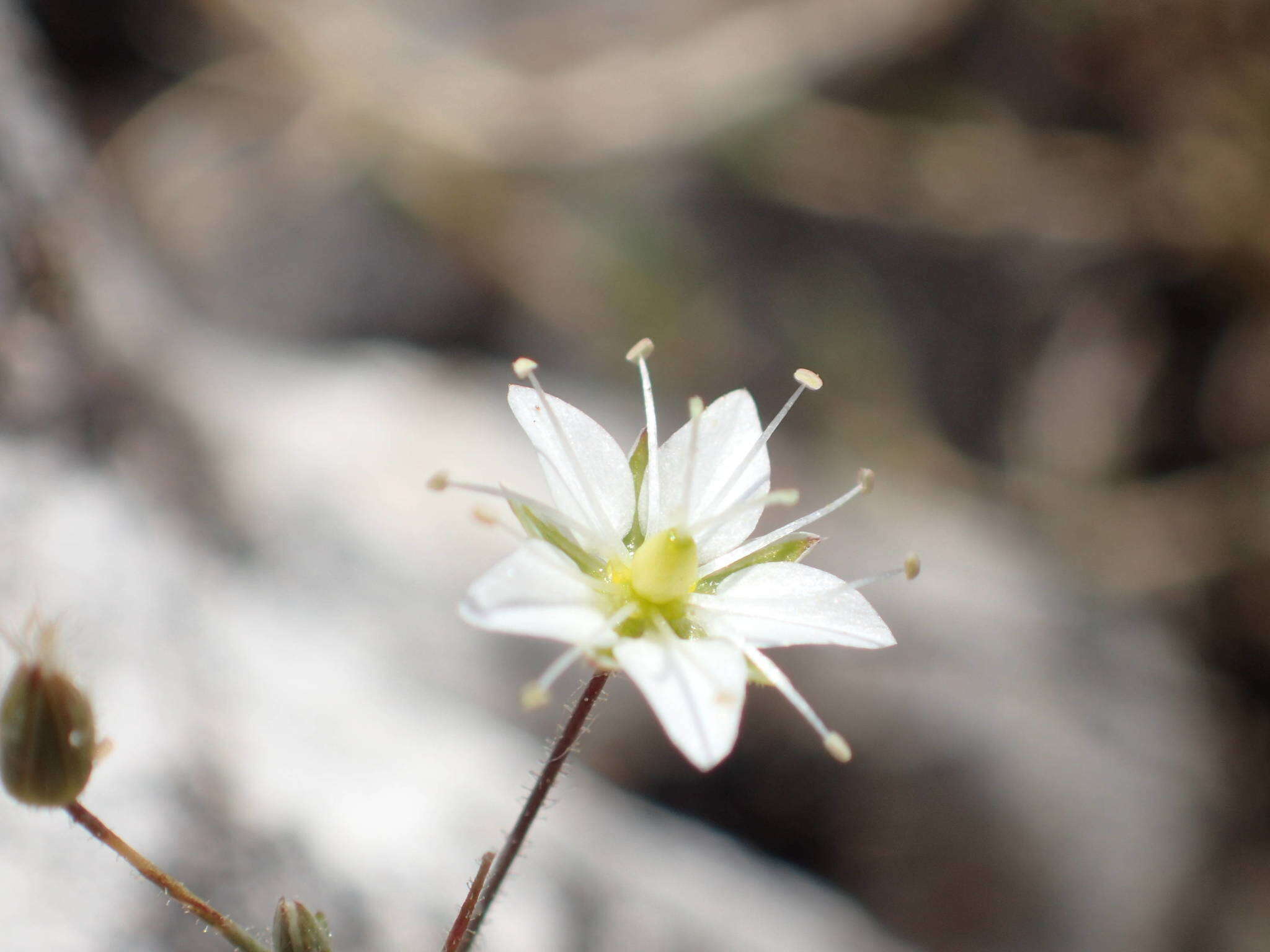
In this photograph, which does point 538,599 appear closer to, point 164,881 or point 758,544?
point 758,544

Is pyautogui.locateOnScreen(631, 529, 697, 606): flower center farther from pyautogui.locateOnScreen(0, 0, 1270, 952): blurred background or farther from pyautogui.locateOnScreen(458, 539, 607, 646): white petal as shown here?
pyautogui.locateOnScreen(0, 0, 1270, 952): blurred background

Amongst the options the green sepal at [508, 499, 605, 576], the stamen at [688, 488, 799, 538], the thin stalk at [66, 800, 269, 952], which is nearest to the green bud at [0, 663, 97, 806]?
the thin stalk at [66, 800, 269, 952]

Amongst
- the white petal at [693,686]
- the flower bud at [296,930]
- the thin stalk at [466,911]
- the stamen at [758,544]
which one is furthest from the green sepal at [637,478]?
the flower bud at [296,930]

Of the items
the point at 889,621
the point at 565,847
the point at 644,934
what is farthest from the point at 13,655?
the point at 889,621

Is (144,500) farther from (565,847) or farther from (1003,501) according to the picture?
(1003,501)

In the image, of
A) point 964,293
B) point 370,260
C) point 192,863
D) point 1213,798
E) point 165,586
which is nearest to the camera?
point 192,863

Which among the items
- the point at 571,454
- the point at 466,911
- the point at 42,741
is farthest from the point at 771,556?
the point at 42,741
